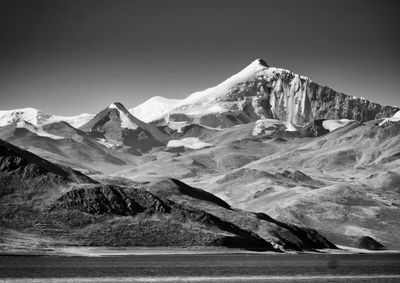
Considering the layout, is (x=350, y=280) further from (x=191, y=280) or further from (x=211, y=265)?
(x=211, y=265)

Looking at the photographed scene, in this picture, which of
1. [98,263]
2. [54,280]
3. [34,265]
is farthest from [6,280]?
[98,263]

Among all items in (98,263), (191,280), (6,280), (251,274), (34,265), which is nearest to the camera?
(6,280)

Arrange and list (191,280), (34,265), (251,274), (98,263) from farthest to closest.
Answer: (98,263), (34,265), (251,274), (191,280)

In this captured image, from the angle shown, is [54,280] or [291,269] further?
[291,269]

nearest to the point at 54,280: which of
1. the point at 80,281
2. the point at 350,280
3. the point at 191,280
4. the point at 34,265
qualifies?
the point at 80,281

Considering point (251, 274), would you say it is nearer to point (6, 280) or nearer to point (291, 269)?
point (291, 269)

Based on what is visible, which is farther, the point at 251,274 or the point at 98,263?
the point at 98,263

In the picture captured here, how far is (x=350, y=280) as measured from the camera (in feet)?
491

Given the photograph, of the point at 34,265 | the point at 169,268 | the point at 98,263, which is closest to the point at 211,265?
the point at 169,268

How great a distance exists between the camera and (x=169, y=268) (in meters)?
184

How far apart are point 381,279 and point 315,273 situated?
21.8 meters

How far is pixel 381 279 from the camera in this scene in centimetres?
15188

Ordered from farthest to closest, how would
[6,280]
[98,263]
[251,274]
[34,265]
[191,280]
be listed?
[98,263], [34,265], [251,274], [191,280], [6,280]

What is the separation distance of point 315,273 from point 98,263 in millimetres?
59867
